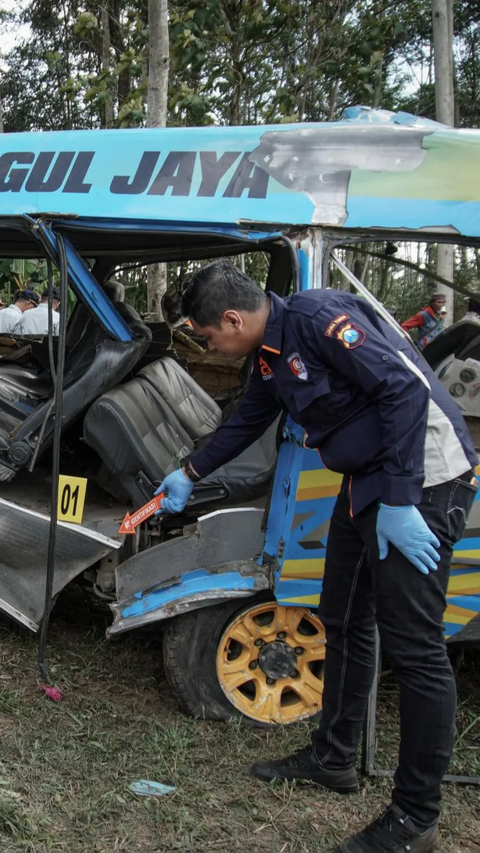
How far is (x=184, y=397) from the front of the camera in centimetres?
358

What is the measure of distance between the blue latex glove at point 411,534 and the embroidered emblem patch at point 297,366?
1.39 feet

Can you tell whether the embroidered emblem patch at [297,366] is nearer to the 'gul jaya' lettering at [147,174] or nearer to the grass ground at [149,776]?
the 'gul jaya' lettering at [147,174]

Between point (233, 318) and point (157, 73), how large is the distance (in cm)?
582

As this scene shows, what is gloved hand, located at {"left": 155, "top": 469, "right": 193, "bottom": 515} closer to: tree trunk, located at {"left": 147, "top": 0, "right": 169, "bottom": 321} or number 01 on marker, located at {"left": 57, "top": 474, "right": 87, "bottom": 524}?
number 01 on marker, located at {"left": 57, "top": 474, "right": 87, "bottom": 524}

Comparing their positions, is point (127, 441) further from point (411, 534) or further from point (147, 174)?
point (411, 534)

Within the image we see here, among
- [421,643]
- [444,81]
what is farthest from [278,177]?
[444,81]

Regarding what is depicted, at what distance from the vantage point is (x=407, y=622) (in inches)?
74.8

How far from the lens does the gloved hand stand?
98.7 inches

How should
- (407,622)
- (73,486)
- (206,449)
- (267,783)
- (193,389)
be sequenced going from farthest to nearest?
1. (193,389)
2. (73,486)
3. (206,449)
4. (267,783)
5. (407,622)

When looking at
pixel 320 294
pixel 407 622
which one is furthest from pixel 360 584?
pixel 320 294

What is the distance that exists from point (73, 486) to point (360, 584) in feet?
4.05

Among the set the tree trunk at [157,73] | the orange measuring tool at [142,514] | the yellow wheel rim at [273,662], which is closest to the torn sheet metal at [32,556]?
the orange measuring tool at [142,514]

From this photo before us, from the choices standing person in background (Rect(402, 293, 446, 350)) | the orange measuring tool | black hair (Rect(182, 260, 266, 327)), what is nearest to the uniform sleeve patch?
black hair (Rect(182, 260, 266, 327))

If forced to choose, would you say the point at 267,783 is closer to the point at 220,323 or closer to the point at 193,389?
the point at 220,323
